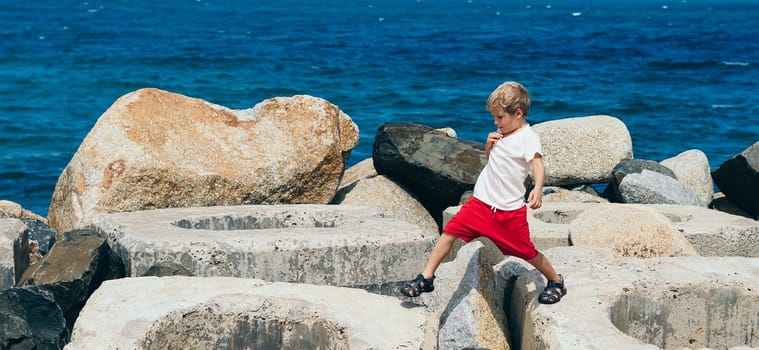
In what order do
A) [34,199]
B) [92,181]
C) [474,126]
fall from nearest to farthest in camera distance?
[92,181] → [34,199] → [474,126]

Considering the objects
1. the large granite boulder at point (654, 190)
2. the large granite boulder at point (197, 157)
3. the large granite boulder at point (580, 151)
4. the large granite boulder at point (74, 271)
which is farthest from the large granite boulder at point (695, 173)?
the large granite boulder at point (74, 271)

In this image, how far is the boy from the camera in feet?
17.1

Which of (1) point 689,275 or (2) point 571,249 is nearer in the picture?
(1) point 689,275

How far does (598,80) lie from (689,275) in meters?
21.5

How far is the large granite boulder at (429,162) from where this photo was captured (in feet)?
29.7

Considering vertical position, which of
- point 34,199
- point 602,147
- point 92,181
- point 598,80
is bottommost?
point 598,80

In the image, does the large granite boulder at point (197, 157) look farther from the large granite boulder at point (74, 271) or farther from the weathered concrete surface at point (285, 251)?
the large granite boulder at point (74, 271)

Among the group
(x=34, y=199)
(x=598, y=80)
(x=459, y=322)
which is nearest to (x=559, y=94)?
(x=598, y=80)

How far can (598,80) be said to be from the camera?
26.4 m

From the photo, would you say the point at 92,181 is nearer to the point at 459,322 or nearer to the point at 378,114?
the point at 459,322

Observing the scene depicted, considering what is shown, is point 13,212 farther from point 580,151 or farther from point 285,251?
point 580,151

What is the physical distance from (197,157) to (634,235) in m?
3.23

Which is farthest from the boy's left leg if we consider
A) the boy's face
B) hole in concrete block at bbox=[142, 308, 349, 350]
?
hole in concrete block at bbox=[142, 308, 349, 350]

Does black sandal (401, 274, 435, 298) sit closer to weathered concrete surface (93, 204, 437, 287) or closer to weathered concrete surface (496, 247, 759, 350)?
weathered concrete surface (496, 247, 759, 350)
